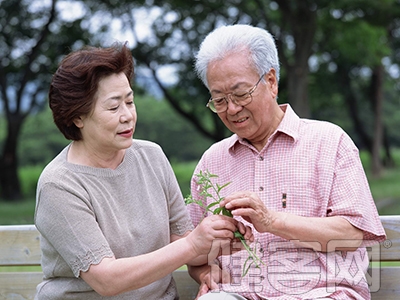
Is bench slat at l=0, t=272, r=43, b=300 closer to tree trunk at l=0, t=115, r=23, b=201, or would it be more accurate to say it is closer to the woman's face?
the woman's face

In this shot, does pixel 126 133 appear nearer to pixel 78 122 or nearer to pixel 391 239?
pixel 78 122

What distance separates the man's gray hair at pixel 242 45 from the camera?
2.81m

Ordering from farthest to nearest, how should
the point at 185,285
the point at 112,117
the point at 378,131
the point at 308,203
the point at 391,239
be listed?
the point at 378,131, the point at 185,285, the point at 391,239, the point at 308,203, the point at 112,117

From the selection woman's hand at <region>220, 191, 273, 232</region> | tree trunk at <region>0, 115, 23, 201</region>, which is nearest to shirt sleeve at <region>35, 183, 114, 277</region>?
woman's hand at <region>220, 191, 273, 232</region>

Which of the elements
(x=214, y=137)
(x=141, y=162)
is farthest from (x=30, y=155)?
(x=141, y=162)

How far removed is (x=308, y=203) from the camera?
2.76m

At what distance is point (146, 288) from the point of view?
2.79 m

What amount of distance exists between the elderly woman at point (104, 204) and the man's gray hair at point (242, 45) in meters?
0.37

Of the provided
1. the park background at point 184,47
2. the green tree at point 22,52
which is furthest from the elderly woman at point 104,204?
the green tree at point 22,52

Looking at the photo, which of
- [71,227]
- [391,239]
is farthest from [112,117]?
[391,239]

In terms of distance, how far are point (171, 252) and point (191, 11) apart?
13434mm

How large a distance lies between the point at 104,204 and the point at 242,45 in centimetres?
94

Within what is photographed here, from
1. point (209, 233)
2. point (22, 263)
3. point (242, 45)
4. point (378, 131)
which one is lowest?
point (378, 131)

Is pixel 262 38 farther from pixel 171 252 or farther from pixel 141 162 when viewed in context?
pixel 171 252
